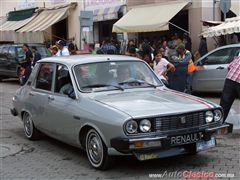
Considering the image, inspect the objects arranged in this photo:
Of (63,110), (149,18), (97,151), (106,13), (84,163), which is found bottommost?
(84,163)

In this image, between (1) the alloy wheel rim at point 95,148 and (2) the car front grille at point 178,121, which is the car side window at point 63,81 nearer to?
(1) the alloy wheel rim at point 95,148

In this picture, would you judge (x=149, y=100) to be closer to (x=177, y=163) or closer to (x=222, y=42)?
(x=177, y=163)

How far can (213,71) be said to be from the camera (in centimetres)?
1317

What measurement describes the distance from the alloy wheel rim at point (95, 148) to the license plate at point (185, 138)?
0.94 meters

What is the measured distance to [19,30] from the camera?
1176 inches

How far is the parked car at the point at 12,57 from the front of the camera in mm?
19314

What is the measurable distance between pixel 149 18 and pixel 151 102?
50.9 feet

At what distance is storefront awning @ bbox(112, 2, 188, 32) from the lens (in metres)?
20.2

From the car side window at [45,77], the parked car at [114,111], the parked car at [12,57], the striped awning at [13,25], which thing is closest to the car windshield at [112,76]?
the parked car at [114,111]

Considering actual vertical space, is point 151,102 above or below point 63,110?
above

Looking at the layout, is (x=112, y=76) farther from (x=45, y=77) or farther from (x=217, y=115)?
(x=217, y=115)

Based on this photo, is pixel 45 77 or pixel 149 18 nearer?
pixel 45 77

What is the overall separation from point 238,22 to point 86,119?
11.7m

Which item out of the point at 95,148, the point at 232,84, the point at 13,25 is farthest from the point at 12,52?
the point at 95,148
